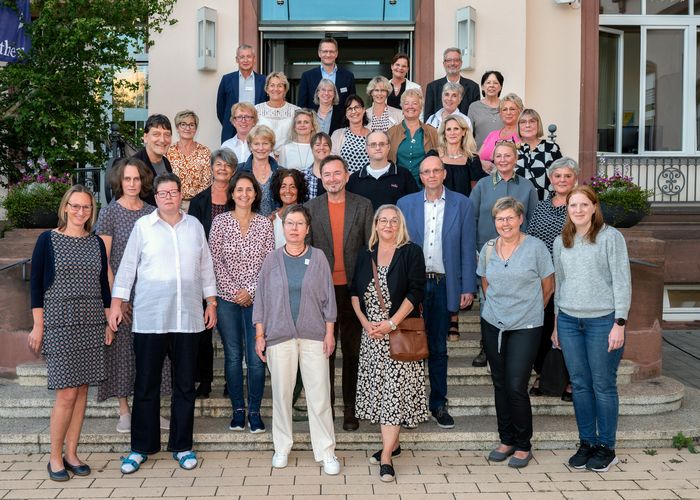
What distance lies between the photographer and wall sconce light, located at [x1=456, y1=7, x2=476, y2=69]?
10383mm

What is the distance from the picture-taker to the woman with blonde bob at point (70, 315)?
491cm

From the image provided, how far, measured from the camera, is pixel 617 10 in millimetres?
12406

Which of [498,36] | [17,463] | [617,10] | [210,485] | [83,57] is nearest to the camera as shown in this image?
[210,485]

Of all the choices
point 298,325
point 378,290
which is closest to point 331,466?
point 298,325

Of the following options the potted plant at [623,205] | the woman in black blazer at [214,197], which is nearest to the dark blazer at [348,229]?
the woman in black blazer at [214,197]

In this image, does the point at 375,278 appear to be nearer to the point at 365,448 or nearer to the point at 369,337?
the point at 369,337

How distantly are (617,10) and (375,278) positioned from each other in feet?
30.6

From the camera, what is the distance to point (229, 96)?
848cm

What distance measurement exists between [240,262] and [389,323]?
117 centimetres

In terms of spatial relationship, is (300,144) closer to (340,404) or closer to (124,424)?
(340,404)

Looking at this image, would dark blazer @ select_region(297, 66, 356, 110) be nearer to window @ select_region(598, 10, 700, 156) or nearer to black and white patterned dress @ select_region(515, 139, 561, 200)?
black and white patterned dress @ select_region(515, 139, 561, 200)

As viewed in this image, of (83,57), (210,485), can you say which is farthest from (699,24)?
(210,485)

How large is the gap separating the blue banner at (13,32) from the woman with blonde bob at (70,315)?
395cm

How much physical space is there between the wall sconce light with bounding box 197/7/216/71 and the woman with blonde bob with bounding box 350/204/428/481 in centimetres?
611
